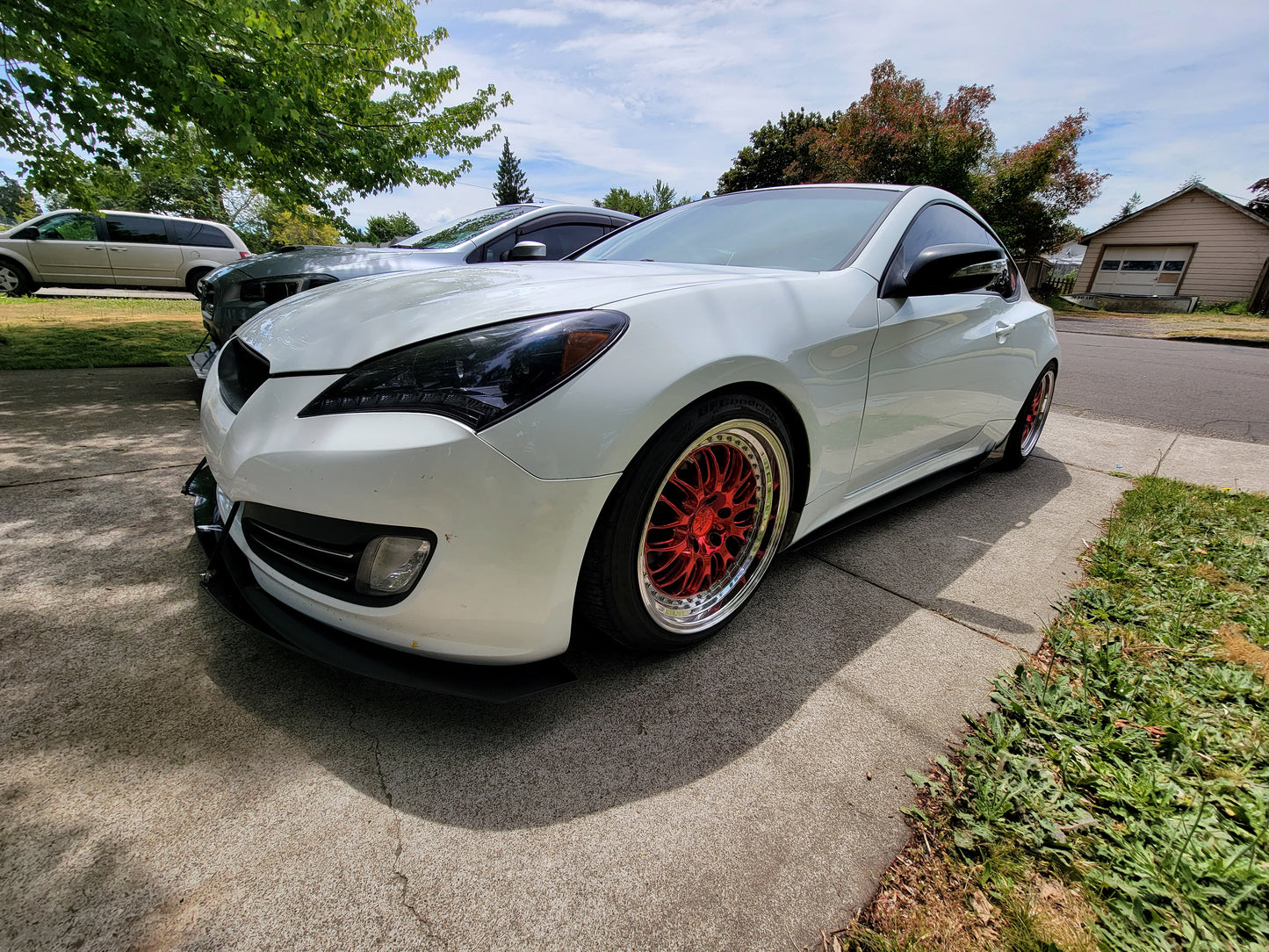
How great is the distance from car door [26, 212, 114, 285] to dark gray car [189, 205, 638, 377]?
9.66m

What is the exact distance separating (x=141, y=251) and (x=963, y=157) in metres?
24.2

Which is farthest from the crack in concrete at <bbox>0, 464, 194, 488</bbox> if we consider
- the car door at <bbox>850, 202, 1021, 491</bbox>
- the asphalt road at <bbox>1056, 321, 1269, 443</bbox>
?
the asphalt road at <bbox>1056, 321, 1269, 443</bbox>

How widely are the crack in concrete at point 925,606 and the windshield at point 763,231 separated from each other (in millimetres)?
1108

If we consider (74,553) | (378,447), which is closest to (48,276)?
(74,553)

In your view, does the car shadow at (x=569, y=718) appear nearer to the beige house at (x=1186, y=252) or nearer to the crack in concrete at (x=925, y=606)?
the crack in concrete at (x=925, y=606)

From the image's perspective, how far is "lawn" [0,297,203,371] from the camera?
5457 millimetres

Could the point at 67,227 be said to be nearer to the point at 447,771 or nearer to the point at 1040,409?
the point at 447,771

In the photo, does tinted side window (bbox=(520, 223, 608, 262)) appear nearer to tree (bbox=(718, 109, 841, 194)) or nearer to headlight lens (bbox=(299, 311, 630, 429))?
headlight lens (bbox=(299, 311, 630, 429))

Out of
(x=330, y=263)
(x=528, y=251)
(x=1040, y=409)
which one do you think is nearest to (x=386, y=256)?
(x=330, y=263)

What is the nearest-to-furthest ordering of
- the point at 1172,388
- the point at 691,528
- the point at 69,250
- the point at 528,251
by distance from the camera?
the point at 691,528, the point at 528,251, the point at 1172,388, the point at 69,250

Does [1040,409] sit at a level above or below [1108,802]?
above

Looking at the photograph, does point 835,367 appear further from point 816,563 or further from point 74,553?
point 74,553

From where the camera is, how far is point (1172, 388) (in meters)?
7.02

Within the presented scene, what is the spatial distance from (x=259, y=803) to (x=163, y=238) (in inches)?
554
